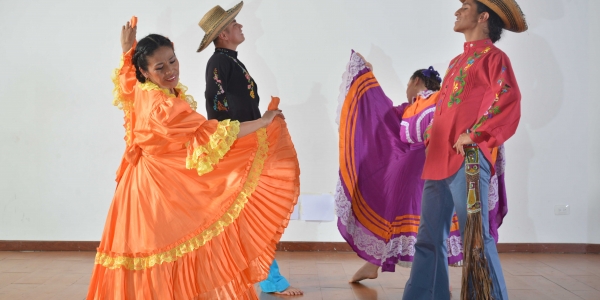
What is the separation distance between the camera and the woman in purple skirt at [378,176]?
10.9 feet

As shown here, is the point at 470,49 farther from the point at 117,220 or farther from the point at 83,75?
the point at 83,75

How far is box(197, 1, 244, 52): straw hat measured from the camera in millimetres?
2959

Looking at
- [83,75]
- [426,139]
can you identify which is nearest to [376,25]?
[426,139]

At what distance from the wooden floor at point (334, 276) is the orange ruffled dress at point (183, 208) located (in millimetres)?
894

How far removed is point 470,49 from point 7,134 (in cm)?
365

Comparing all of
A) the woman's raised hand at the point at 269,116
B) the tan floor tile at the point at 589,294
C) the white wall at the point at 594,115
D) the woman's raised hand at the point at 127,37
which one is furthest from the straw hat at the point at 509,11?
the white wall at the point at 594,115

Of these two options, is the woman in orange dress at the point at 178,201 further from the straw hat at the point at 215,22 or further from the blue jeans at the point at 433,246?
the blue jeans at the point at 433,246

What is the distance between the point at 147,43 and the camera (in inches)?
96.7

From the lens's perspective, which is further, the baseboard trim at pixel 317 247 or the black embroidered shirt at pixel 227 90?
the baseboard trim at pixel 317 247

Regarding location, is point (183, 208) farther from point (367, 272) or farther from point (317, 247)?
point (317, 247)

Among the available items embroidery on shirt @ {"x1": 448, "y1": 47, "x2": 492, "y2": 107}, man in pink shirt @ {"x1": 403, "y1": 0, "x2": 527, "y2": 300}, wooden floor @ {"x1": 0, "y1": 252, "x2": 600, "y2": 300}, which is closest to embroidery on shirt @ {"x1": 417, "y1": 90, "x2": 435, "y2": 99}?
man in pink shirt @ {"x1": 403, "y1": 0, "x2": 527, "y2": 300}

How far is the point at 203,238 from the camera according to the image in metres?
2.44

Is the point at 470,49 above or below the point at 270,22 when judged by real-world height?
below

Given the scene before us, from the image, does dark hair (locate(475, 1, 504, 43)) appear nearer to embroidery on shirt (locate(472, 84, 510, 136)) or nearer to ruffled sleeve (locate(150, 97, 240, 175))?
embroidery on shirt (locate(472, 84, 510, 136))
